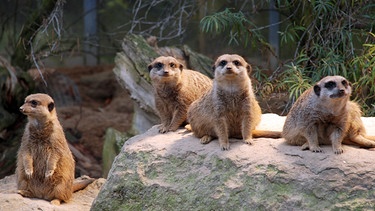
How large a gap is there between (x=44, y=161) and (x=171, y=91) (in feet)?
3.63

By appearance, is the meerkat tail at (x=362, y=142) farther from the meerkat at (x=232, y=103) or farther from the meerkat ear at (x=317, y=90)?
the meerkat at (x=232, y=103)

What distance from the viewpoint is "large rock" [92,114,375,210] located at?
383 cm

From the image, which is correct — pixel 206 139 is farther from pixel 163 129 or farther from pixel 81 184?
pixel 81 184

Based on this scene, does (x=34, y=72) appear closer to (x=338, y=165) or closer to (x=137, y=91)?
(x=137, y=91)

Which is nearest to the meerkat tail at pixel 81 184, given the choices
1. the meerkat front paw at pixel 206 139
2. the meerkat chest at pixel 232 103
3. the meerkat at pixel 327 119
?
the meerkat front paw at pixel 206 139

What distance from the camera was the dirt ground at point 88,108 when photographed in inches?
318

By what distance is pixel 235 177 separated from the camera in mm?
4117

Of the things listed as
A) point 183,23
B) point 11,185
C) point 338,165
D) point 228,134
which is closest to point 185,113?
point 228,134

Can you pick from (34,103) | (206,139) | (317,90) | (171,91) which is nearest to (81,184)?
(34,103)

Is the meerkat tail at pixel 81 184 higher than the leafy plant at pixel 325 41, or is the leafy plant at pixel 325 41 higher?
the leafy plant at pixel 325 41

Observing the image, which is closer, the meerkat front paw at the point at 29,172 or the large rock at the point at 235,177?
the large rock at the point at 235,177

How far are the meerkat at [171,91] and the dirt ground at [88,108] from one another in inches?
92.6

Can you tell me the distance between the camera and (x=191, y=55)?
6.68m

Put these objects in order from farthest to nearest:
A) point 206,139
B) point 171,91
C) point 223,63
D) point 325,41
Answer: point 325,41 < point 171,91 < point 206,139 < point 223,63
